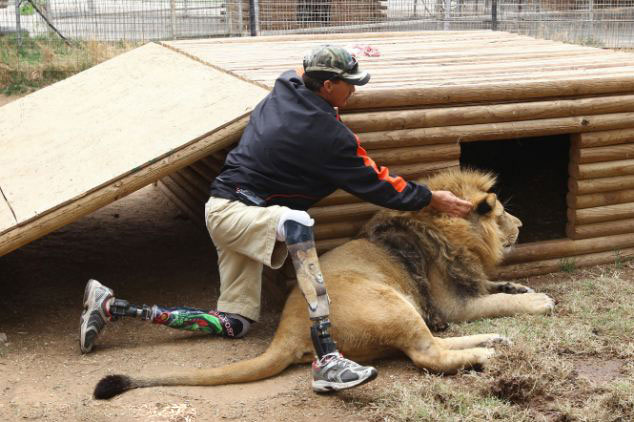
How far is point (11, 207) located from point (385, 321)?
2235mm

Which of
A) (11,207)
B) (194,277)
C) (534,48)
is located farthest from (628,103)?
(11,207)

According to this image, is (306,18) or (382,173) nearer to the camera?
(382,173)

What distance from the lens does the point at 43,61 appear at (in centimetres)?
1303

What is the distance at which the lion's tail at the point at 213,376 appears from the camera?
4.16m

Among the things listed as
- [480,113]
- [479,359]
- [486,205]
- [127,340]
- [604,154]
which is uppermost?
[480,113]

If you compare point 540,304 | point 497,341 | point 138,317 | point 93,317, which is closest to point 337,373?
point 497,341

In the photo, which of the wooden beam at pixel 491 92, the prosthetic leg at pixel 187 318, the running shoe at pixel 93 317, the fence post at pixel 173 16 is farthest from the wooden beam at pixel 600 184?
the fence post at pixel 173 16

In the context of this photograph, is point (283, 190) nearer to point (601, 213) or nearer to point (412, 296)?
point (412, 296)

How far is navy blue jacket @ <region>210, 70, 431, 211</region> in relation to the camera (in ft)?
15.3

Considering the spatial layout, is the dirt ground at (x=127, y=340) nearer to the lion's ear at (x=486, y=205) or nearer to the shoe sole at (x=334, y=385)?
the shoe sole at (x=334, y=385)

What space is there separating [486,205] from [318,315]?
4.91 feet

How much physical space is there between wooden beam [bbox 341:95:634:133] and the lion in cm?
38

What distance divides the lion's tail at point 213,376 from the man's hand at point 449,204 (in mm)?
1313

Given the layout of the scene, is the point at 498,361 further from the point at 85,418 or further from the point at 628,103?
the point at 628,103
